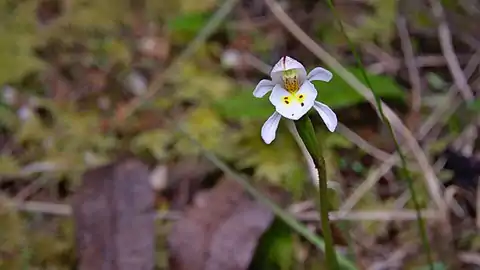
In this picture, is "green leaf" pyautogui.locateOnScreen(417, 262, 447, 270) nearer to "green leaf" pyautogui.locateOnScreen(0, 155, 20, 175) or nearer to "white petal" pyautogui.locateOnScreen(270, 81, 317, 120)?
"white petal" pyautogui.locateOnScreen(270, 81, 317, 120)

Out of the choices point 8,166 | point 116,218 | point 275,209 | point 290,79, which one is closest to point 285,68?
point 290,79

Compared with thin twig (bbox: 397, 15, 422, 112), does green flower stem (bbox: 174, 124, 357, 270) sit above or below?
below

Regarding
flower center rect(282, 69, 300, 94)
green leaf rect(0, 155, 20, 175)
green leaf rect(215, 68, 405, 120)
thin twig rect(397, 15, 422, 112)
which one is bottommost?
green leaf rect(0, 155, 20, 175)

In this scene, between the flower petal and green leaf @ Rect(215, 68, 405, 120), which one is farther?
green leaf @ Rect(215, 68, 405, 120)

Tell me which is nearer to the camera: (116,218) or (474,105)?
(116,218)

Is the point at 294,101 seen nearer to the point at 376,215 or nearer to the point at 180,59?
the point at 376,215

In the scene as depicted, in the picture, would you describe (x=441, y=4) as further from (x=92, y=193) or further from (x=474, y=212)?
(x=92, y=193)

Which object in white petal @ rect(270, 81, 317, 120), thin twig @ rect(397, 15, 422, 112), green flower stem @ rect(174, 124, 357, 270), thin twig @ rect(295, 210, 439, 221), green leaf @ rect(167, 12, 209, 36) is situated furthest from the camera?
green leaf @ rect(167, 12, 209, 36)

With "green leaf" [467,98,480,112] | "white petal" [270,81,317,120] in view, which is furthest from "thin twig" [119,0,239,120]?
"white petal" [270,81,317,120]
